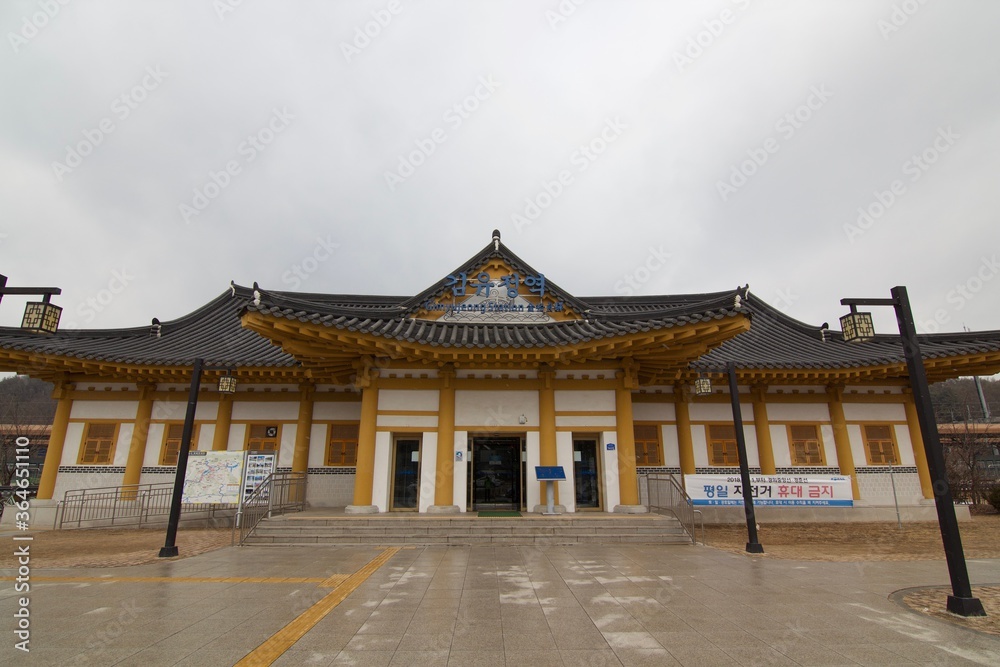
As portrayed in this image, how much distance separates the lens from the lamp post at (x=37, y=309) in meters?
6.91

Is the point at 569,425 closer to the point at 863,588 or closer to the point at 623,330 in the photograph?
the point at 623,330

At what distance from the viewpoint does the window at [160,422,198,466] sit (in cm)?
1558

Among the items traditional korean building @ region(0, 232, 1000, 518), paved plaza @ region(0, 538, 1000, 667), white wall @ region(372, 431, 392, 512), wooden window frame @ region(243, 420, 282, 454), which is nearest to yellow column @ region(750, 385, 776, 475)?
traditional korean building @ region(0, 232, 1000, 518)

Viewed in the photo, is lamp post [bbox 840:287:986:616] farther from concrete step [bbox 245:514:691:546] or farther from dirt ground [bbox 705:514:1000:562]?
concrete step [bbox 245:514:691:546]

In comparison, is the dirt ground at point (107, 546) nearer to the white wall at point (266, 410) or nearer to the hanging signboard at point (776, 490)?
the white wall at point (266, 410)

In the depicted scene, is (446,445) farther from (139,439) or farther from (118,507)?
(118,507)

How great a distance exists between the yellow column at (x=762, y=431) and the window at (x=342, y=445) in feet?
43.7

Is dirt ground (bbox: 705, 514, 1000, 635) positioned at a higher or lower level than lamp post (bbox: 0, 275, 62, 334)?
lower

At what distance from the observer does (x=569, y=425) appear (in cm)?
1329

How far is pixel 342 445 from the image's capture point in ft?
52.1

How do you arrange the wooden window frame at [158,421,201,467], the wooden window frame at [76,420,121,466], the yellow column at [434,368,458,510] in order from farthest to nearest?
the wooden window frame at [158,421,201,467], the wooden window frame at [76,420,121,466], the yellow column at [434,368,458,510]

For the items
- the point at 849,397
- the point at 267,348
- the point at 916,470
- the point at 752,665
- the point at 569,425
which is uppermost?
the point at 267,348

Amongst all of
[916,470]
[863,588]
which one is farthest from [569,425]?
[916,470]

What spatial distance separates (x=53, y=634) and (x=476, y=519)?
7.84m
